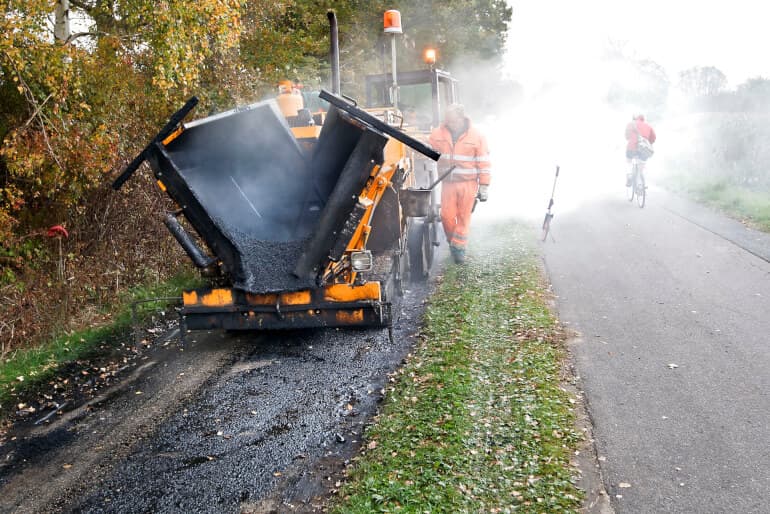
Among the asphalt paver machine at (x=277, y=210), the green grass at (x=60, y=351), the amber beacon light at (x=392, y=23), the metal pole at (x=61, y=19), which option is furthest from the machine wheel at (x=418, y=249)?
the metal pole at (x=61, y=19)

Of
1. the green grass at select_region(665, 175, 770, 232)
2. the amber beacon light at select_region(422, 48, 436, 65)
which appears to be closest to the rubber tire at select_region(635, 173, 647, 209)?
the green grass at select_region(665, 175, 770, 232)

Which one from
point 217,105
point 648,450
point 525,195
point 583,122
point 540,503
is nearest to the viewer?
point 540,503

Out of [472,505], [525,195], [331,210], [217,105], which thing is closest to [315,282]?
[331,210]

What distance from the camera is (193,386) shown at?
17.7 ft

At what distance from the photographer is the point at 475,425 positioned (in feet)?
13.7

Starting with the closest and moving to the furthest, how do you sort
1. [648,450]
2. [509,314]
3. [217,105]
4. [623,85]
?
[648,450] → [509,314] → [217,105] → [623,85]

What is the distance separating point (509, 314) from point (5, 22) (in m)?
5.33

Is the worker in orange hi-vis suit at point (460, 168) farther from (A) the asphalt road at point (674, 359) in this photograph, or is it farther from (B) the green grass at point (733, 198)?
(B) the green grass at point (733, 198)

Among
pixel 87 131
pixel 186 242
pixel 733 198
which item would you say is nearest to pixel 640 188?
pixel 733 198

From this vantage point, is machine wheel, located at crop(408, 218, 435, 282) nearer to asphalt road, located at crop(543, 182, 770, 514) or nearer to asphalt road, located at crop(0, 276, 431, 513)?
asphalt road, located at crop(543, 182, 770, 514)

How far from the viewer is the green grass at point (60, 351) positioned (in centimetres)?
574

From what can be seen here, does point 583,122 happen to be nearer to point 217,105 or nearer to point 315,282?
point 217,105

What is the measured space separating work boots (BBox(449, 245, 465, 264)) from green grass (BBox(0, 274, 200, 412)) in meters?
3.65

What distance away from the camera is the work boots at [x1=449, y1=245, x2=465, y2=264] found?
8.76m
